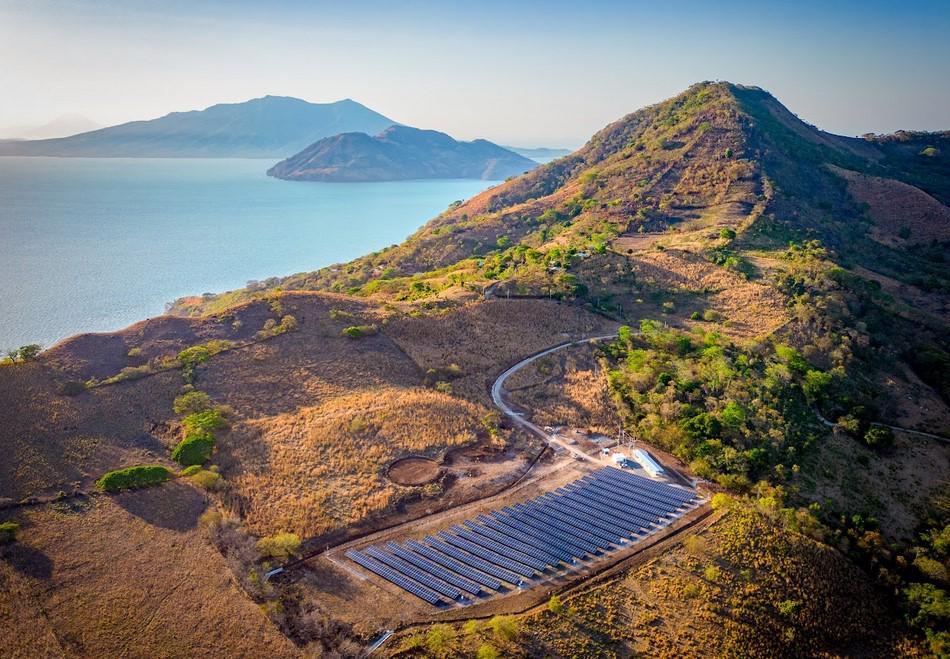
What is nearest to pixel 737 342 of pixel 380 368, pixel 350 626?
pixel 380 368

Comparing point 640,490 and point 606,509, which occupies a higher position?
point 640,490

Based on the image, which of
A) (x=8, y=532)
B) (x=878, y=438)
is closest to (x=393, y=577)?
(x=8, y=532)

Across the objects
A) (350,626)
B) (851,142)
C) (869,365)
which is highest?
(851,142)

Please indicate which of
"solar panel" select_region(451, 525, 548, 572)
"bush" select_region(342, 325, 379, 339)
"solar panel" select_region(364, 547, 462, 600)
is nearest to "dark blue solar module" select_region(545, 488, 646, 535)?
"solar panel" select_region(451, 525, 548, 572)

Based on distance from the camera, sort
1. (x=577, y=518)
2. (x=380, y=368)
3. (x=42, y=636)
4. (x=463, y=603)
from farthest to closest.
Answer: (x=380, y=368), (x=577, y=518), (x=463, y=603), (x=42, y=636)

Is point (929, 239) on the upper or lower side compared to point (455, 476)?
upper

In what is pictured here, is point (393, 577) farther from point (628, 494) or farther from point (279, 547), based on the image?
point (628, 494)

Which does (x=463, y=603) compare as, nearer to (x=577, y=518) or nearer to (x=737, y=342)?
(x=577, y=518)

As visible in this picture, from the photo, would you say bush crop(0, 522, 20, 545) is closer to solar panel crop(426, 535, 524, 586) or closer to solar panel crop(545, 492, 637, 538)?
solar panel crop(426, 535, 524, 586)
